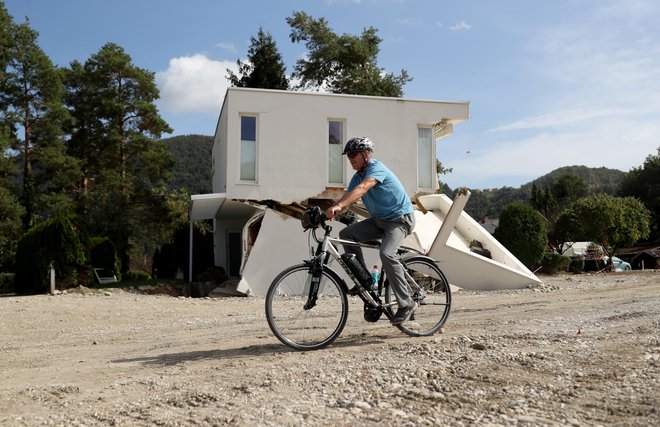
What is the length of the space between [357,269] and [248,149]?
12701mm

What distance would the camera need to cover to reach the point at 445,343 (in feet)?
17.4

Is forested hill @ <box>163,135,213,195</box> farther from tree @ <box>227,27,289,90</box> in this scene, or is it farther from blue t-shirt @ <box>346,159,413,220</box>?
blue t-shirt @ <box>346,159,413,220</box>

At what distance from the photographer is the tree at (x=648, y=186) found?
5410 centimetres

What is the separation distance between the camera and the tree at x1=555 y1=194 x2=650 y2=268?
102 ft

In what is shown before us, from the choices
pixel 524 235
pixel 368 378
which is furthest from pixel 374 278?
pixel 524 235

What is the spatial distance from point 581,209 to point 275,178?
20770 mm

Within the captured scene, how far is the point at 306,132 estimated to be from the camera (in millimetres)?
18172

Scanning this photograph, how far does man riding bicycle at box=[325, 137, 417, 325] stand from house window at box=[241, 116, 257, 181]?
12338 millimetres

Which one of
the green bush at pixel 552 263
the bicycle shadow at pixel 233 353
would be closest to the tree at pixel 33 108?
the green bush at pixel 552 263

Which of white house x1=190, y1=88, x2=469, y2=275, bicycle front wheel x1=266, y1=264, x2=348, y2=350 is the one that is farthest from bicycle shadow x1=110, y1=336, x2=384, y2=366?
white house x1=190, y1=88, x2=469, y2=275

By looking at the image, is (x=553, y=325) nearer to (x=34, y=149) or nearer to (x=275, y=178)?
(x=275, y=178)

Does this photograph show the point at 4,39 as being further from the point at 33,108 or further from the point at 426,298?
the point at 426,298

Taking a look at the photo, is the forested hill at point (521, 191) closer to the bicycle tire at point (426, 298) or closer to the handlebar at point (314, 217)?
the bicycle tire at point (426, 298)

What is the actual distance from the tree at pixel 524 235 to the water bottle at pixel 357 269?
19.7 meters
